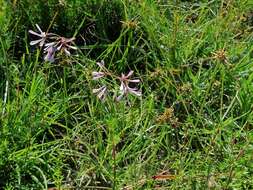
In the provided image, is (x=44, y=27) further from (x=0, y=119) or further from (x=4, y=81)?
(x=0, y=119)

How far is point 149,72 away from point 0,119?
67cm

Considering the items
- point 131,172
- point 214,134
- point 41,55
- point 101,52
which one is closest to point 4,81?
point 41,55

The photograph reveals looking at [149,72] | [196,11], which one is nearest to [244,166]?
[149,72]

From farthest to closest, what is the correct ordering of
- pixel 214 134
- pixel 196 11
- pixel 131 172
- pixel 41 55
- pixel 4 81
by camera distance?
pixel 196 11 → pixel 41 55 → pixel 4 81 → pixel 214 134 → pixel 131 172

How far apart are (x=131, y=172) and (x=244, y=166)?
16.6 inches

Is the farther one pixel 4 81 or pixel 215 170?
pixel 4 81

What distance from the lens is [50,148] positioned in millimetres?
2225

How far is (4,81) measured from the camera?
241 cm

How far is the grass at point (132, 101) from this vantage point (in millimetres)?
2148

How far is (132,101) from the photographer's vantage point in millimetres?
2373

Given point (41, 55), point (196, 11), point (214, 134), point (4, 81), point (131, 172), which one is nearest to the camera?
point (131, 172)

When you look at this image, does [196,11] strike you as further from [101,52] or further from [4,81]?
[4,81]

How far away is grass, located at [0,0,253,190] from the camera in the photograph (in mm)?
2148

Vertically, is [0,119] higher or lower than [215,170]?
higher
